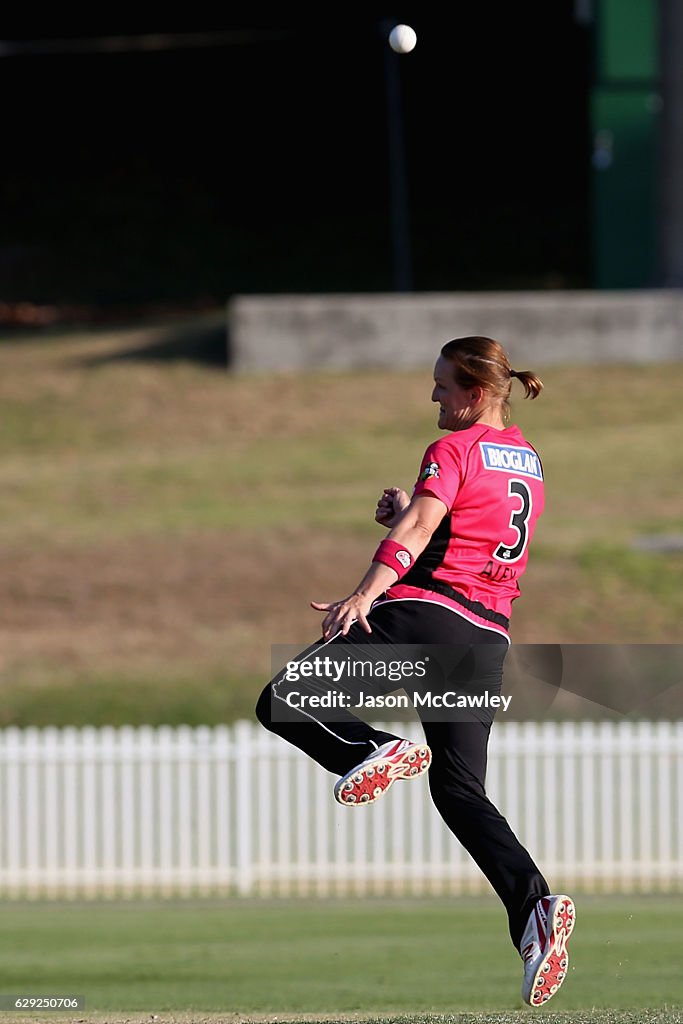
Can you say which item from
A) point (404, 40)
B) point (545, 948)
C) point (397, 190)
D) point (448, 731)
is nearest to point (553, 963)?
point (545, 948)

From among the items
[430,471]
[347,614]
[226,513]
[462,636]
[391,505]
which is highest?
[430,471]

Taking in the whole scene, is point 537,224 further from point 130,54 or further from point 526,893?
point 526,893

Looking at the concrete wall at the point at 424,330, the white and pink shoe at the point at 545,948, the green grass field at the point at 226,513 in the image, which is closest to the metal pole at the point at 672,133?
the concrete wall at the point at 424,330

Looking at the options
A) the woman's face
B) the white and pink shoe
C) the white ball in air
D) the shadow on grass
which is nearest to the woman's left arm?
the woman's face

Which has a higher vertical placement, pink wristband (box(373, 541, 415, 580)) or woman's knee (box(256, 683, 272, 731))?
pink wristband (box(373, 541, 415, 580))

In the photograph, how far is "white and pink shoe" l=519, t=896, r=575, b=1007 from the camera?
548cm

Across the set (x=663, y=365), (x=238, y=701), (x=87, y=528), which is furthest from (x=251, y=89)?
(x=238, y=701)

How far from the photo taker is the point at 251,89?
46.5 metres

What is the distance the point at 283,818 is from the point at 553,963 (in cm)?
794

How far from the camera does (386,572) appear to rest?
211 inches

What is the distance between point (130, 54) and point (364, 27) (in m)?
7.04

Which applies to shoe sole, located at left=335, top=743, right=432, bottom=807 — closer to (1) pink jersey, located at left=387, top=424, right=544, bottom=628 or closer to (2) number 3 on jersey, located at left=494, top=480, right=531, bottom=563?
(1) pink jersey, located at left=387, top=424, right=544, bottom=628

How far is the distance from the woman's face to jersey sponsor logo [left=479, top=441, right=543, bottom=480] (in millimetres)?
151

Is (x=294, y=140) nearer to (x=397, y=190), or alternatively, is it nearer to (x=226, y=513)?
(x=397, y=190)
